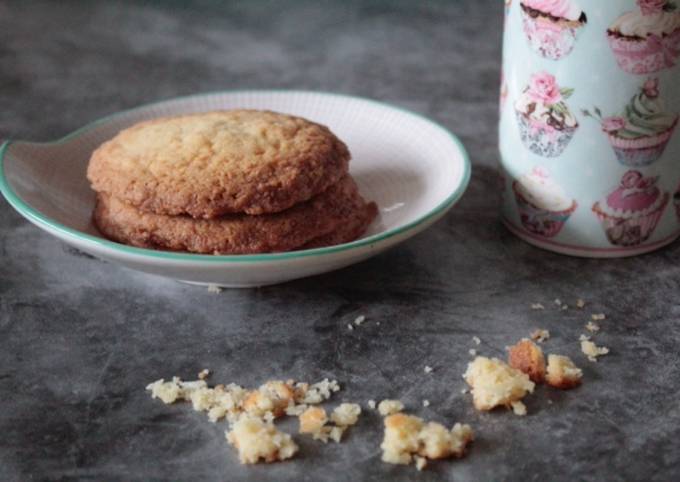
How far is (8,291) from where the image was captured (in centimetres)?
106

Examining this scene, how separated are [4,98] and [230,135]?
31.9 inches

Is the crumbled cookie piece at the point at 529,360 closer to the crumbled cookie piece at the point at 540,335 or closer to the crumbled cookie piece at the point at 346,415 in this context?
the crumbled cookie piece at the point at 540,335

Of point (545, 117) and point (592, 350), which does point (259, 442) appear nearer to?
point (592, 350)

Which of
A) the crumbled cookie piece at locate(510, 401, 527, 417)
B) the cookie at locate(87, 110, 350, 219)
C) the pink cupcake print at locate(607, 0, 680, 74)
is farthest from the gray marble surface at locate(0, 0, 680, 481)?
the pink cupcake print at locate(607, 0, 680, 74)

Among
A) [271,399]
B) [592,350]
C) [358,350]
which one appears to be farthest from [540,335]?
[271,399]

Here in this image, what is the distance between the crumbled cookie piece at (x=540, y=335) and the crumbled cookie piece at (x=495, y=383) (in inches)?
3.3

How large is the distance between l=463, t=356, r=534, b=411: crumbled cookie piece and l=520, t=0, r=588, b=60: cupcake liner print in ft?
1.18

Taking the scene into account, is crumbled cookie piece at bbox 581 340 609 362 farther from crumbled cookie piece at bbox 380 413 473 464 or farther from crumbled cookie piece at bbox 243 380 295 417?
crumbled cookie piece at bbox 243 380 295 417

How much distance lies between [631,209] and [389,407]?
1.39 feet

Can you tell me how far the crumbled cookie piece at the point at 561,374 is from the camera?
88cm

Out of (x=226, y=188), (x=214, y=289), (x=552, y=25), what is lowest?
(x=214, y=289)

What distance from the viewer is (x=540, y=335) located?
962mm

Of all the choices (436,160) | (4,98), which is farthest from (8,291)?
(4,98)

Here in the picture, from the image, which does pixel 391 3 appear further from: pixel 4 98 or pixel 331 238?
pixel 331 238
